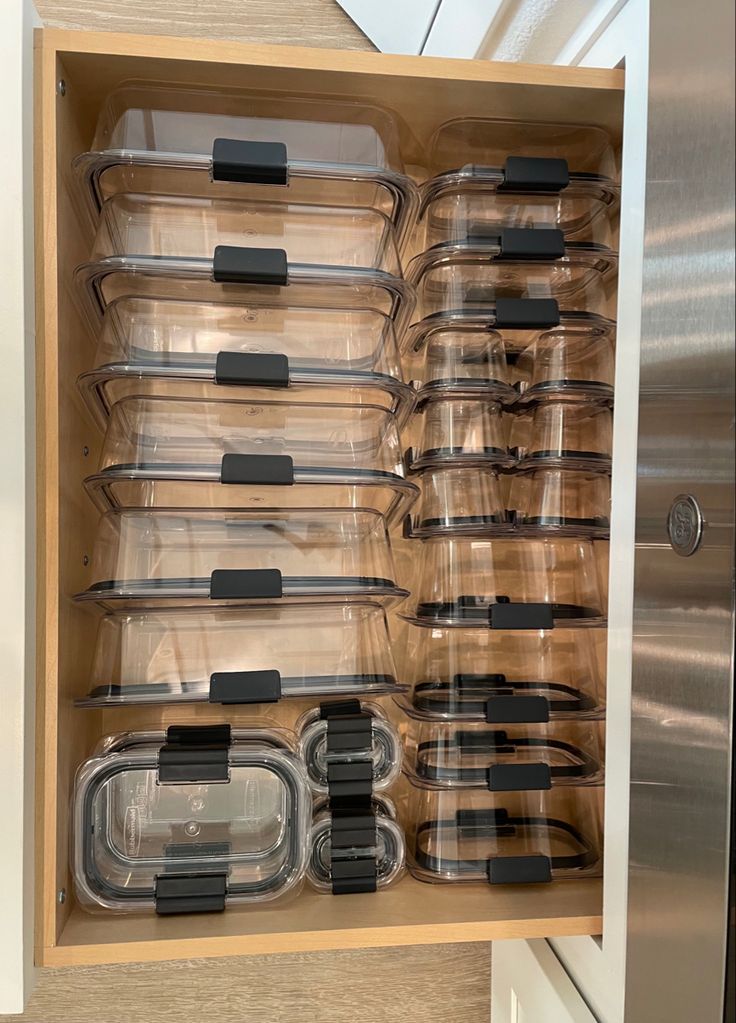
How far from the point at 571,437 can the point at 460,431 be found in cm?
12

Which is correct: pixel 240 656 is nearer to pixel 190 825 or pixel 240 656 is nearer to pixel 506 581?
pixel 190 825

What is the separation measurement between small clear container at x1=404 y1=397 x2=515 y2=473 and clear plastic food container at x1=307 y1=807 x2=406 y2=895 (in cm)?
36

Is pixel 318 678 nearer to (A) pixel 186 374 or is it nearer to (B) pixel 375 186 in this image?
(A) pixel 186 374

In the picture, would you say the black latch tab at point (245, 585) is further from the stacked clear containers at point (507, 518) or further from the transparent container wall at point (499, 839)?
the transparent container wall at point (499, 839)

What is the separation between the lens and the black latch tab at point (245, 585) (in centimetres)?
80

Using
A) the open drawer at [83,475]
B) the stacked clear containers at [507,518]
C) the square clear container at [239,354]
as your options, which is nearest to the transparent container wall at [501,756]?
the stacked clear containers at [507,518]

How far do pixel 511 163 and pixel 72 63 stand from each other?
0.42 metres

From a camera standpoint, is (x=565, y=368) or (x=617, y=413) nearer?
(x=617, y=413)

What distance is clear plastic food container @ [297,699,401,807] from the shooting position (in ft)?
2.73

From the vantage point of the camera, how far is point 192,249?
0.82 metres

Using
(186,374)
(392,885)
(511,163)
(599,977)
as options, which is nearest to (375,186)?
(511,163)

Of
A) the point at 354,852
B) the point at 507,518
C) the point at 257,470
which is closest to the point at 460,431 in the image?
the point at 507,518

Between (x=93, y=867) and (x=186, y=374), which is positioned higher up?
(x=186, y=374)

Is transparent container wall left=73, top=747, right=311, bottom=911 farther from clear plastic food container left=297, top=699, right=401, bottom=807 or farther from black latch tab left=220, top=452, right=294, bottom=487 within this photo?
black latch tab left=220, top=452, right=294, bottom=487
